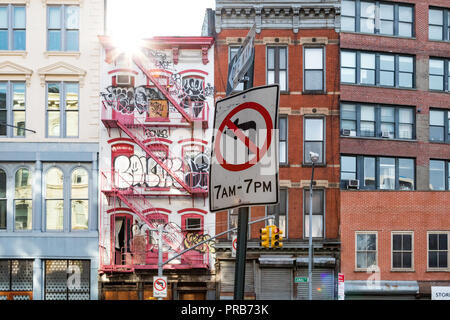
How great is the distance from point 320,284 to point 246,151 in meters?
25.3

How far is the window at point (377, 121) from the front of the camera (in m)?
29.8

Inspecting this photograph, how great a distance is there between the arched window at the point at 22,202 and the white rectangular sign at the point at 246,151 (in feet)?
83.0

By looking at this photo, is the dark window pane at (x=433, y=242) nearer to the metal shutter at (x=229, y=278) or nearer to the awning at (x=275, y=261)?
the awning at (x=275, y=261)

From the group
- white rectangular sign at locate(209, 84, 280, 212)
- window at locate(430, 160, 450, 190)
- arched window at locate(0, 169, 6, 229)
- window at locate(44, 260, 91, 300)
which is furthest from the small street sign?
white rectangular sign at locate(209, 84, 280, 212)

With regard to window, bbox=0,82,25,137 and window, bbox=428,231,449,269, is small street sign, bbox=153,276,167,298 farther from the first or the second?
window, bbox=428,231,449,269

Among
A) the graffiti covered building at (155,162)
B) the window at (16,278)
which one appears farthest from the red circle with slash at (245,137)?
the window at (16,278)

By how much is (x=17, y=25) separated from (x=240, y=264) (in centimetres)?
2738

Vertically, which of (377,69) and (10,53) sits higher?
(10,53)

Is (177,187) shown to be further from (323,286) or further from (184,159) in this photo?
(323,286)

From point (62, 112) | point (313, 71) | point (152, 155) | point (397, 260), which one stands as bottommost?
point (397, 260)

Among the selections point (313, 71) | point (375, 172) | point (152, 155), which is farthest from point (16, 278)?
point (375, 172)

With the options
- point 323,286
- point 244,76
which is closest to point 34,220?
point 323,286

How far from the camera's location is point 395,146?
30.2 m

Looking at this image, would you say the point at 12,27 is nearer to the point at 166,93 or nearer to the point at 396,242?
the point at 166,93
